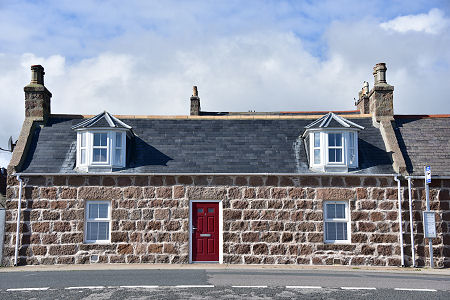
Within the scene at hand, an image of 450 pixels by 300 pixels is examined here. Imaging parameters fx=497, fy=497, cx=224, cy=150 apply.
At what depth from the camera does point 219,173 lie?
55.6ft

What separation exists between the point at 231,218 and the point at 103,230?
4.39 metres

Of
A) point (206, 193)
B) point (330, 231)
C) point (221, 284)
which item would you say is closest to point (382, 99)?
point (330, 231)

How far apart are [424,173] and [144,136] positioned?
1009 cm

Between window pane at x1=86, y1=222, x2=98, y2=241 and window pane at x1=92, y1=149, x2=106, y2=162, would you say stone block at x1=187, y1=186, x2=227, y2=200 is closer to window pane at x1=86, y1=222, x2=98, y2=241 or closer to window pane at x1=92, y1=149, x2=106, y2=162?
window pane at x1=92, y1=149, x2=106, y2=162

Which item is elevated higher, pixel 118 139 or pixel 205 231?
pixel 118 139

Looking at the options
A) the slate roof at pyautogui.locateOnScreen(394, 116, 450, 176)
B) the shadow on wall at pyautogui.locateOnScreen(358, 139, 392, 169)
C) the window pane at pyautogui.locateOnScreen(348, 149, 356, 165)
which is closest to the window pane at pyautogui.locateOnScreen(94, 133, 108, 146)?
the window pane at pyautogui.locateOnScreen(348, 149, 356, 165)

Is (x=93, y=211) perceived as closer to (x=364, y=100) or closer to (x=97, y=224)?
(x=97, y=224)

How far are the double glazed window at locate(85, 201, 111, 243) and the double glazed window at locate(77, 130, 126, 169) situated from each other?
1406 millimetres

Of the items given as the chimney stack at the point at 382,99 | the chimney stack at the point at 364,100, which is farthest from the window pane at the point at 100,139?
the chimney stack at the point at 364,100

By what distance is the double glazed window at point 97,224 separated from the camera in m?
16.9

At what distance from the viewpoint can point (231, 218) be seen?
664 inches

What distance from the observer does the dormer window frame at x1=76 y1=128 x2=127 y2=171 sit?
17.2 metres

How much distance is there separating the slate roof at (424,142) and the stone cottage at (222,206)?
81mm

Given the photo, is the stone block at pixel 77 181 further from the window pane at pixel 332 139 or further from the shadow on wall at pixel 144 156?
the window pane at pixel 332 139
